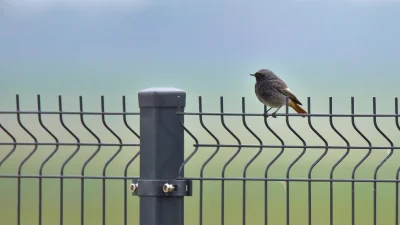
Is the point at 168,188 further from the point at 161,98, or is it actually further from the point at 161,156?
the point at 161,98

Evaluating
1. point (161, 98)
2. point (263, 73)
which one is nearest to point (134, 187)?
point (161, 98)

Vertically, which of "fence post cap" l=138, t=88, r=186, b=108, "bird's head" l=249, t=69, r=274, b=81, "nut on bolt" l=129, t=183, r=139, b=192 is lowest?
"nut on bolt" l=129, t=183, r=139, b=192

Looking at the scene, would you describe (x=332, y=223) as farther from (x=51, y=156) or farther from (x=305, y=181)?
(x=51, y=156)

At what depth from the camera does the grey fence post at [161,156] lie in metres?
5.12

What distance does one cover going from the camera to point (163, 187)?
5.16m

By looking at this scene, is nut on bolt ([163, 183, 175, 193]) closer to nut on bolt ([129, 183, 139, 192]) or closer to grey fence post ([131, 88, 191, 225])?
grey fence post ([131, 88, 191, 225])

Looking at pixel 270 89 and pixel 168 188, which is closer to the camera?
pixel 168 188

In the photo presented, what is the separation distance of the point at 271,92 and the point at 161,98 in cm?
309

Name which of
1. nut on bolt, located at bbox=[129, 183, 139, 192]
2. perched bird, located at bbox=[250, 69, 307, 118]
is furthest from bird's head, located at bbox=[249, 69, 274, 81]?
nut on bolt, located at bbox=[129, 183, 139, 192]

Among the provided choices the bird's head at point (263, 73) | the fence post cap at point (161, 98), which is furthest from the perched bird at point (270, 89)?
the fence post cap at point (161, 98)

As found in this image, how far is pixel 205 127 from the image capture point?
203 inches

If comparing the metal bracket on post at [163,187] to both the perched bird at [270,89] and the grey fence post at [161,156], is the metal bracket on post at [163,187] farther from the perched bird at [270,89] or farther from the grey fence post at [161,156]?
the perched bird at [270,89]

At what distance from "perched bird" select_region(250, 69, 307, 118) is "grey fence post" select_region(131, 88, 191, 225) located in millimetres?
2831

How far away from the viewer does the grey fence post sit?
16.8ft
